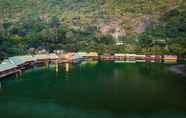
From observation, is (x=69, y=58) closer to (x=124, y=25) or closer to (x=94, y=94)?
(x=124, y=25)

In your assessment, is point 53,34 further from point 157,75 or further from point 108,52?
point 157,75

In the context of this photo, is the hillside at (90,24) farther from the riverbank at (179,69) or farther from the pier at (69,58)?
the riverbank at (179,69)

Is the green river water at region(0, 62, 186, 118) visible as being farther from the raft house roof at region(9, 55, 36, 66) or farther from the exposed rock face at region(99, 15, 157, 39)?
the exposed rock face at region(99, 15, 157, 39)

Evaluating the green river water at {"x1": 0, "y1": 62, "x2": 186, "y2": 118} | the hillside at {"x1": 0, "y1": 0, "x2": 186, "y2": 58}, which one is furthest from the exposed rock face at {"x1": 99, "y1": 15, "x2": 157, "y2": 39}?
the green river water at {"x1": 0, "y1": 62, "x2": 186, "y2": 118}

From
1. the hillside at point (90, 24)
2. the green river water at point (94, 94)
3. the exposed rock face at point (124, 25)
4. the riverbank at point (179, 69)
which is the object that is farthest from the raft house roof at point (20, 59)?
the exposed rock face at point (124, 25)

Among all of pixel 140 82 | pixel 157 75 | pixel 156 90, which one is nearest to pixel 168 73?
pixel 157 75

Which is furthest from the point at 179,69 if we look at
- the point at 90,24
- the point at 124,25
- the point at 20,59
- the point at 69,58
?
the point at 90,24
